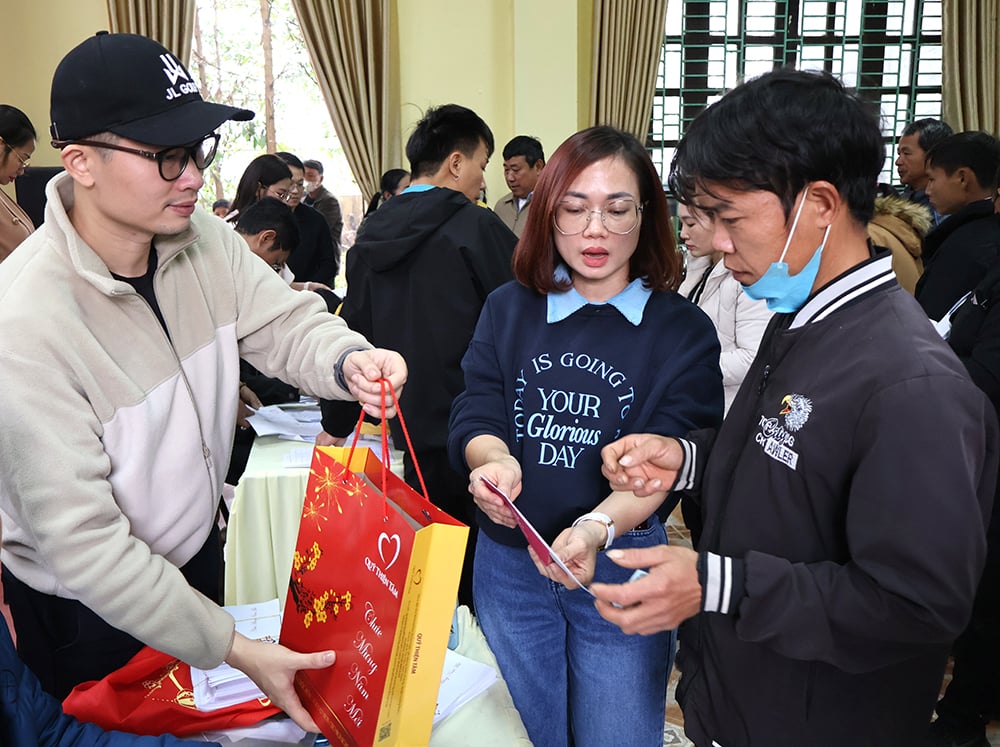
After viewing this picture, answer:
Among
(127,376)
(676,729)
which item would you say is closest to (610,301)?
(127,376)

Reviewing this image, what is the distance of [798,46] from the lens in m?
6.96

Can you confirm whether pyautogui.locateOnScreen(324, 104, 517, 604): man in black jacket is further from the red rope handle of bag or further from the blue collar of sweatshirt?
the red rope handle of bag

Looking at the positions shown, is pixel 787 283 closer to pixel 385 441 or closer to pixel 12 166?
pixel 385 441

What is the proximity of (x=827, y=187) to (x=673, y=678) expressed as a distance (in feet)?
7.06

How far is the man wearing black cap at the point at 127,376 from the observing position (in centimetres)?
102

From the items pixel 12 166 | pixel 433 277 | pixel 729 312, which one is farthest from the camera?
pixel 12 166

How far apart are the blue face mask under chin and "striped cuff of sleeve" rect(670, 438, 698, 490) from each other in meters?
0.30

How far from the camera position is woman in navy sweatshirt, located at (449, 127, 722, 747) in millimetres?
1437

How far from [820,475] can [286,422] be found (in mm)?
2161

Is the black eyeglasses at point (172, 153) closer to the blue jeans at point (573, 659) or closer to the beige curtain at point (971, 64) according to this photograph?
the blue jeans at point (573, 659)

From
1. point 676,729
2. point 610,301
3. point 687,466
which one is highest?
point 610,301

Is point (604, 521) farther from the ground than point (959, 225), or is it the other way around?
point (959, 225)

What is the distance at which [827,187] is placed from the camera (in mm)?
987

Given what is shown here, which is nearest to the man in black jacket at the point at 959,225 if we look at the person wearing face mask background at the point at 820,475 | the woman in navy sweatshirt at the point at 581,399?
the woman in navy sweatshirt at the point at 581,399
